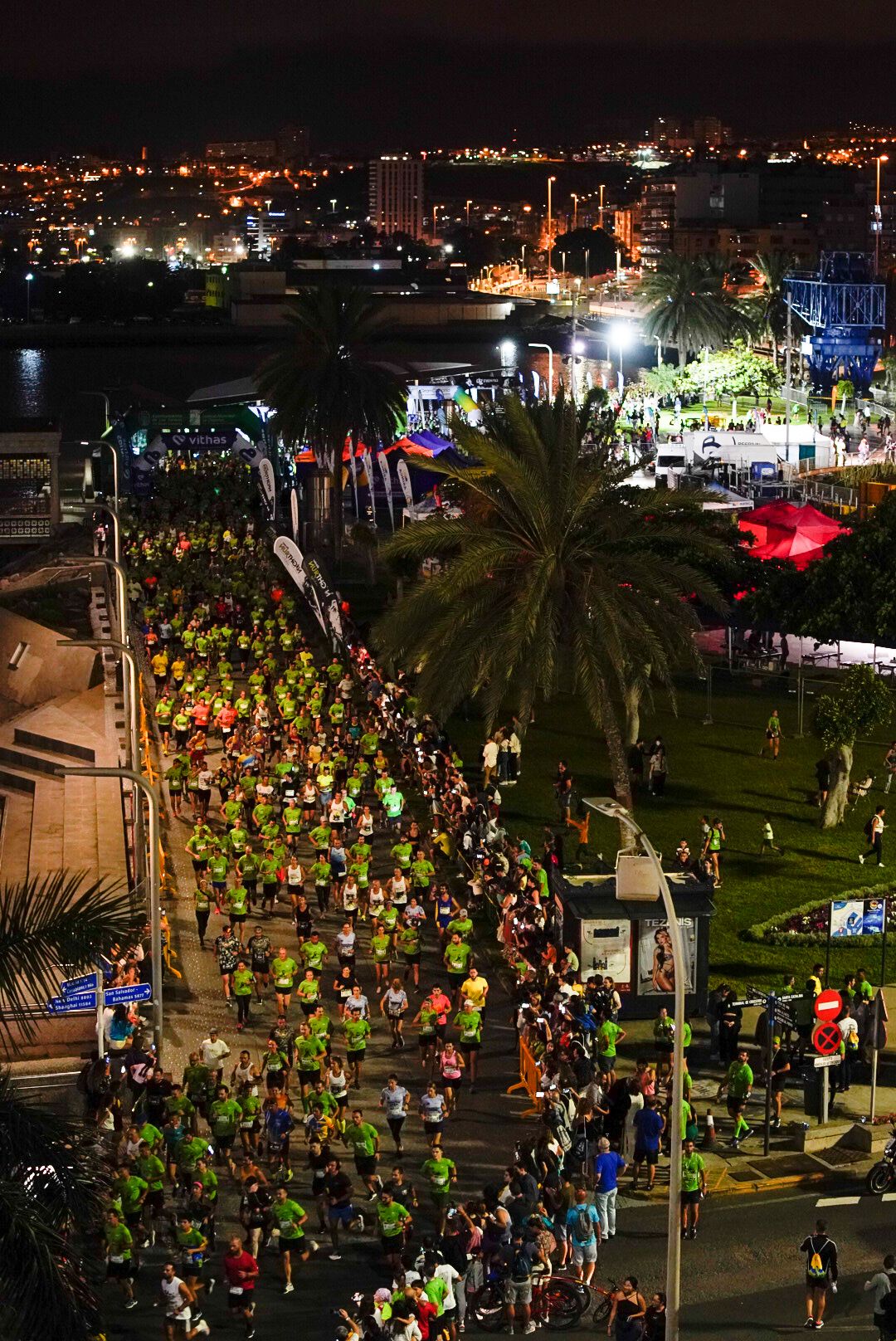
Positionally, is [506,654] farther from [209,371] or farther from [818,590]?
[209,371]

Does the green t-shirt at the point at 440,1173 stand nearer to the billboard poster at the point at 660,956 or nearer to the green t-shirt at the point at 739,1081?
the green t-shirt at the point at 739,1081

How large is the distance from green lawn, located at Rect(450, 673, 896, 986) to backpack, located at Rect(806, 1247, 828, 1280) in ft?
30.6

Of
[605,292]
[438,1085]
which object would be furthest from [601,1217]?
[605,292]

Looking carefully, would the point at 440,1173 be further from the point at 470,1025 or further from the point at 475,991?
the point at 475,991

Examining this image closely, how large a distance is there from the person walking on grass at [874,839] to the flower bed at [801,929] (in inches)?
82.3

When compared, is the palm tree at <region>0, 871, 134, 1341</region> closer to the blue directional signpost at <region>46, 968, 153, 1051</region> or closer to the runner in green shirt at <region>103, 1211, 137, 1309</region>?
the runner in green shirt at <region>103, 1211, 137, 1309</region>

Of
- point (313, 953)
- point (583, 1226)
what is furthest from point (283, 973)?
point (583, 1226)

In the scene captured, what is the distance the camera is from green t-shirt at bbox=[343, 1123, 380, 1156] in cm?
1883

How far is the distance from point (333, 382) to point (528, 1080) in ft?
123

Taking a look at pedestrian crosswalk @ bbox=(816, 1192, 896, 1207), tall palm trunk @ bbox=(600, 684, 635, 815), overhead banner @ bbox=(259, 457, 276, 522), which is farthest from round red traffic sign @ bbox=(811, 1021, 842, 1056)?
overhead banner @ bbox=(259, 457, 276, 522)

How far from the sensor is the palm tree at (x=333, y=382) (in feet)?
187

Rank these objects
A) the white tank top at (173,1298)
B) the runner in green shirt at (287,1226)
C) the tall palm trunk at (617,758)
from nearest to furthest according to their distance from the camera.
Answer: the white tank top at (173,1298), the runner in green shirt at (287,1226), the tall palm trunk at (617,758)

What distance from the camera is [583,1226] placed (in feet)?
56.5

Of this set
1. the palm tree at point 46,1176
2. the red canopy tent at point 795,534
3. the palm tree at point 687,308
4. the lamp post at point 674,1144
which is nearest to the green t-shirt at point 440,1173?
the lamp post at point 674,1144
